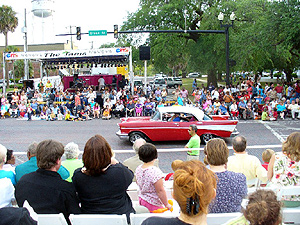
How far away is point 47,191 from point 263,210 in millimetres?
2361

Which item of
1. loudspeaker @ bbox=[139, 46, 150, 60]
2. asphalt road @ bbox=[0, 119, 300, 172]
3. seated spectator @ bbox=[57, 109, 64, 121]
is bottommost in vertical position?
asphalt road @ bbox=[0, 119, 300, 172]

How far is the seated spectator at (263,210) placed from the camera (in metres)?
2.42

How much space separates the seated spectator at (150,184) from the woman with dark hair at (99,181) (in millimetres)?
586

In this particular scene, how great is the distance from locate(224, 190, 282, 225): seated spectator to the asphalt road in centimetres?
797

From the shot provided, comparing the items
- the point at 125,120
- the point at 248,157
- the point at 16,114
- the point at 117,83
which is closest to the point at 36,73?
the point at 117,83

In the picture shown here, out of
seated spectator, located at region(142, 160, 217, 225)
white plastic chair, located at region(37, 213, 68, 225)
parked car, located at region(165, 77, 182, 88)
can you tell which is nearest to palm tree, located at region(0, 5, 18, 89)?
parked car, located at region(165, 77, 182, 88)

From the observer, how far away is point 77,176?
3941mm

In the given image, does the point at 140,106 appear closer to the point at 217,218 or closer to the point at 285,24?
the point at 285,24

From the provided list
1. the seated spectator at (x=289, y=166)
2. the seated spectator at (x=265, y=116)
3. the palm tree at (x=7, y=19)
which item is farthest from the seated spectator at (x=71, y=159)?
the palm tree at (x=7, y=19)

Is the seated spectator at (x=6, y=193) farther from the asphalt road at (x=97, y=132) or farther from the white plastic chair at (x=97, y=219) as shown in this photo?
the asphalt road at (x=97, y=132)

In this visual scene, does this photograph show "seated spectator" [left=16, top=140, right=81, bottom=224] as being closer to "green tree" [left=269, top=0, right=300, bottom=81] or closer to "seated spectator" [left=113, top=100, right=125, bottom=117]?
"seated spectator" [left=113, top=100, right=125, bottom=117]

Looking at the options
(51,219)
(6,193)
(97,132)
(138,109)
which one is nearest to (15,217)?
(51,219)

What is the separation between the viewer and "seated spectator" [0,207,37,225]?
317 cm

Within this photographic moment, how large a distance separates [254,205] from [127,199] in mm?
2046
